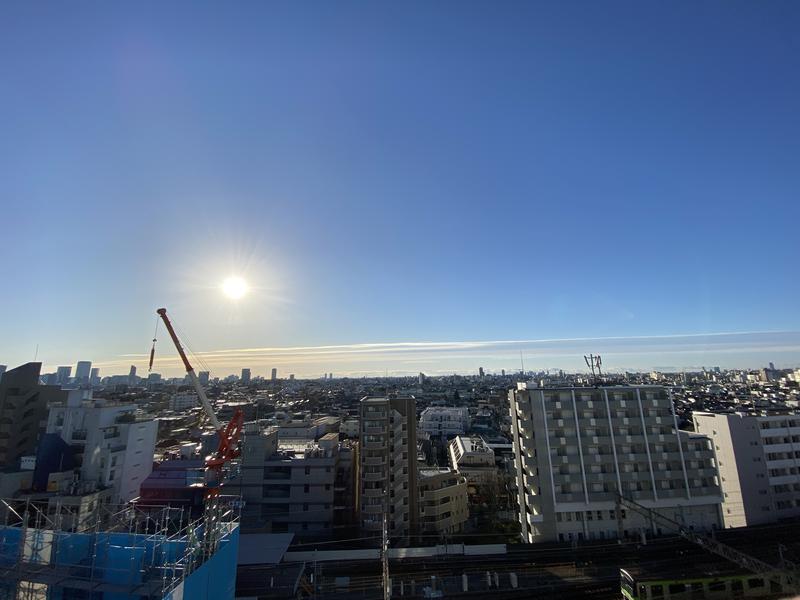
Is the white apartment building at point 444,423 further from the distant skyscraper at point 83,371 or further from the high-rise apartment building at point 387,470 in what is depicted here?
the distant skyscraper at point 83,371

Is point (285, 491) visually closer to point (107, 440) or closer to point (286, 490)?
point (286, 490)

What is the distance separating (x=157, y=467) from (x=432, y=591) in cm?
2372

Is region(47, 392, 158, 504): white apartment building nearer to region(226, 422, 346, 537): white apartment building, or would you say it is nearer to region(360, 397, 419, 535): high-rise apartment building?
region(226, 422, 346, 537): white apartment building

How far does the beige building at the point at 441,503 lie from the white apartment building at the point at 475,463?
15.4 ft

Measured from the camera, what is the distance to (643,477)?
23.1 m

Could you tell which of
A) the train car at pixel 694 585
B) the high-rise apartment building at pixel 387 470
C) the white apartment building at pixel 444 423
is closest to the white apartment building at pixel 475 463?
the high-rise apartment building at pixel 387 470

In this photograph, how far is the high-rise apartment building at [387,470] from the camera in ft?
74.2

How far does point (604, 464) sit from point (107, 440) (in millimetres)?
30531

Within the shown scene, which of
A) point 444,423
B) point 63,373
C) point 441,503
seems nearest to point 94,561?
point 441,503

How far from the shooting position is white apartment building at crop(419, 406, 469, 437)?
55.7 meters

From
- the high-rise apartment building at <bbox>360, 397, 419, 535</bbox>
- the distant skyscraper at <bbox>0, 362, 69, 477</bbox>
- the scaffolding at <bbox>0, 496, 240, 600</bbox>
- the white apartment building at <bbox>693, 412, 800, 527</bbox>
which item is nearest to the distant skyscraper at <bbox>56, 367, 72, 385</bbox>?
the distant skyscraper at <bbox>0, 362, 69, 477</bbox>

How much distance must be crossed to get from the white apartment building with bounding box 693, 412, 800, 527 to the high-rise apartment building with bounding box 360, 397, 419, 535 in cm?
1817

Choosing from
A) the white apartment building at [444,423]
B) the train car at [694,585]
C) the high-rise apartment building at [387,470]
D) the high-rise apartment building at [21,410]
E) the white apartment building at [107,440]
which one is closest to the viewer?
the train car at [694,585]

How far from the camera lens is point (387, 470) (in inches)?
910
